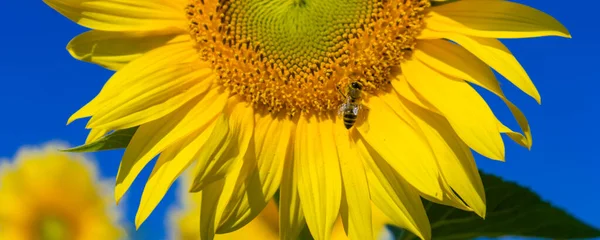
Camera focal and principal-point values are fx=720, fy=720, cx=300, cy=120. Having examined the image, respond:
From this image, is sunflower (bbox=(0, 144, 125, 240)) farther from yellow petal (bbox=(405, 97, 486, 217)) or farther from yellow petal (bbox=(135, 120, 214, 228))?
yellow petal (bbox=(405, 97, 486, 217))

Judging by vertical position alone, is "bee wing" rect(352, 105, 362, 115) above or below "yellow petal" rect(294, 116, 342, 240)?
above

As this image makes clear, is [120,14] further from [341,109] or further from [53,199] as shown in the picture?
[53,199]

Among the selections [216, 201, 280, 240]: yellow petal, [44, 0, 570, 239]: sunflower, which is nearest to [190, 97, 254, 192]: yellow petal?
[44, 0, 570, 239]: sunflower

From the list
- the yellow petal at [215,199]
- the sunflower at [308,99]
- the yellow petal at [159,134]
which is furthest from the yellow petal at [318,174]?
the yellow petal at [159,134]

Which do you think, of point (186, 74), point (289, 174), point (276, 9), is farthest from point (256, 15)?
point (289, 174)

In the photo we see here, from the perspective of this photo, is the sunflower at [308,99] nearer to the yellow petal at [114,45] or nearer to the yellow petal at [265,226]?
the yellow petal at [114,45]

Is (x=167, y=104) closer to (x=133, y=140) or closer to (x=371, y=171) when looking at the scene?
(x=133, y=140)
